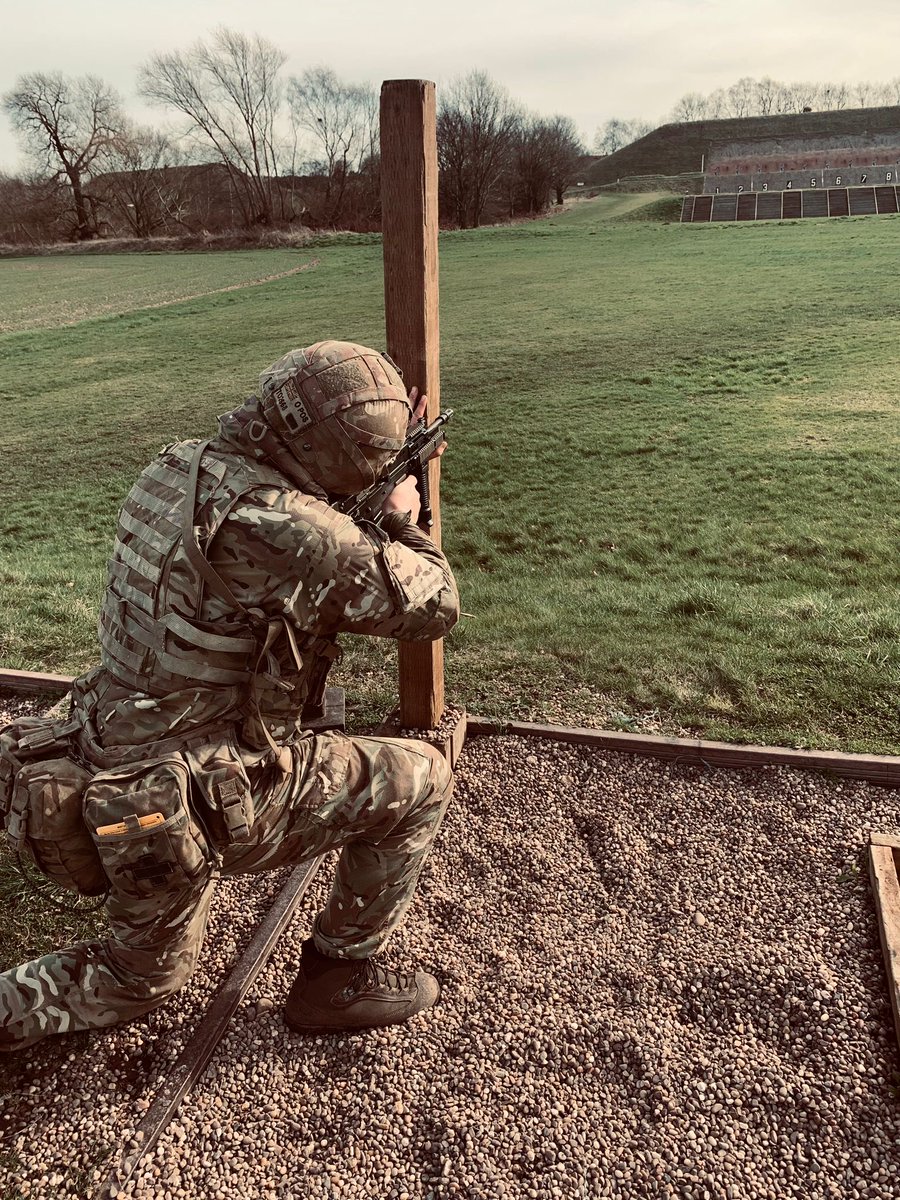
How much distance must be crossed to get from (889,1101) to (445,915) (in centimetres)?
164

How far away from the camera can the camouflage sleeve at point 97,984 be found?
2775mm

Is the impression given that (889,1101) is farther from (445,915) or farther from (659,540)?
(659,540)

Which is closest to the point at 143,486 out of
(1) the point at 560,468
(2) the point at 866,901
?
(2) the point at 866,901

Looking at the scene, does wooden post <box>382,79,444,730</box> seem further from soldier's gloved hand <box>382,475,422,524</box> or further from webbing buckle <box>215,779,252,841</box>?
webbing buckle <box>215,779,252,841</box>

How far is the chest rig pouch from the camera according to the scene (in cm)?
248

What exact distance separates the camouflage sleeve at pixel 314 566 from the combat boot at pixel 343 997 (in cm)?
124

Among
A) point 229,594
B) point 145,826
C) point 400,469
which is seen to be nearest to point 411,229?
point 400,469

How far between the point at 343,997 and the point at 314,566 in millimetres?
1547

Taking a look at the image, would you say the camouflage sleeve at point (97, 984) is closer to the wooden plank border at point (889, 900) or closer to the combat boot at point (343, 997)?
the combat boot at point (343, 997)

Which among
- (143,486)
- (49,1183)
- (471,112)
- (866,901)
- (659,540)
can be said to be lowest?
(49,1183)

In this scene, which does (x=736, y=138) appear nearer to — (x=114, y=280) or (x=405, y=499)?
(x=114, y=280)

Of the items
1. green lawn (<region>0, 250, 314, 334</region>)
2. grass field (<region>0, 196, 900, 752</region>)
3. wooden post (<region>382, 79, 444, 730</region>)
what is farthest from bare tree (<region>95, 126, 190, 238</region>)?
wooden post (<region>382, 79, 444, 730</region>)

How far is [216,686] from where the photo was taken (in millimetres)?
2557

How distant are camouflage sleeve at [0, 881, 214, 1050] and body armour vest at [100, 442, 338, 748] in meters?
0.72
